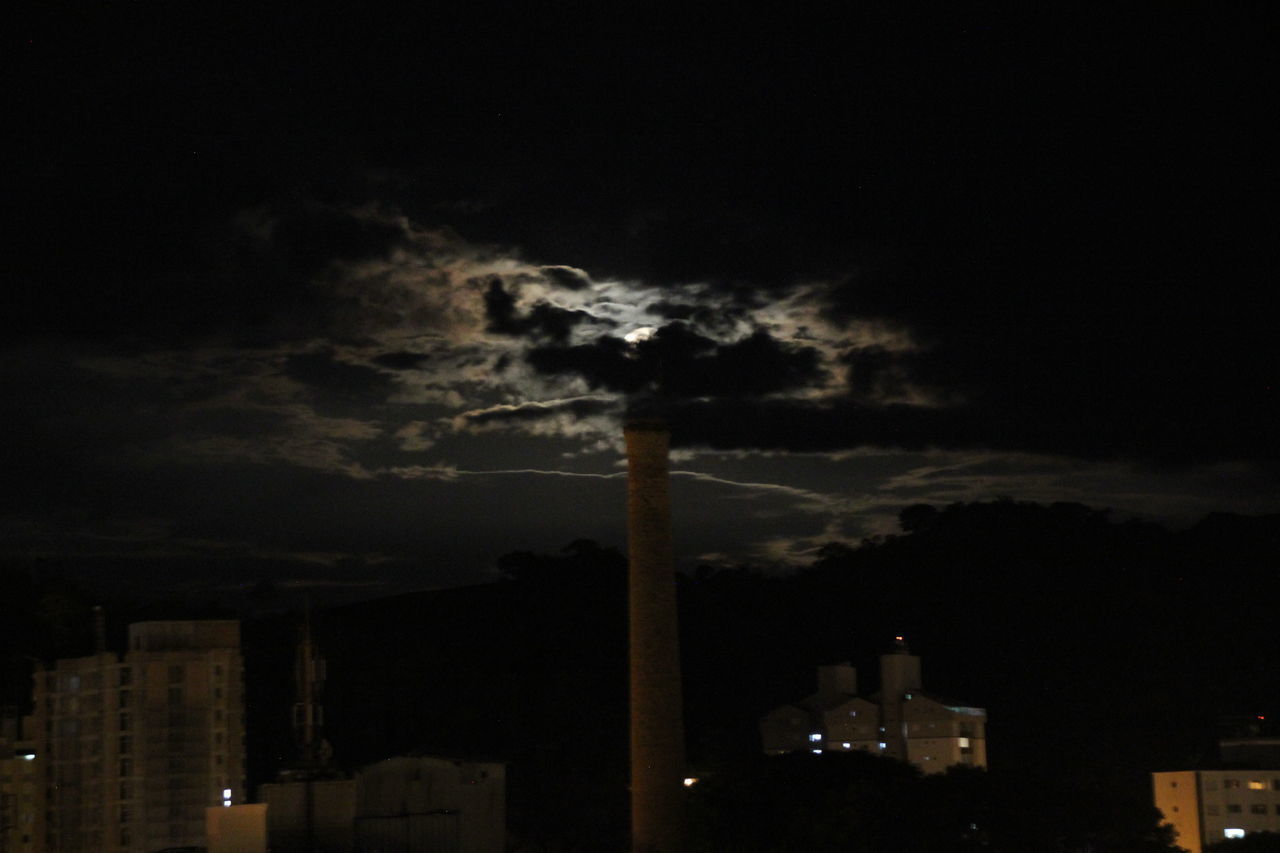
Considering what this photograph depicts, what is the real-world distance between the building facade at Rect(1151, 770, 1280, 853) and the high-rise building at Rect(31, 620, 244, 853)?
29.0 meters

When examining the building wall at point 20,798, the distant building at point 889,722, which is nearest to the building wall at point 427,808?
the distant building at point 889,722

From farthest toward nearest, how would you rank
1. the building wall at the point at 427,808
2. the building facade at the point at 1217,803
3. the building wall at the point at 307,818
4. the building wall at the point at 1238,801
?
the building facade at the point at 1217,803
the building wall at the point at 1238,801
the building wall at the point at 427,808
the building wall at the point at 307,818

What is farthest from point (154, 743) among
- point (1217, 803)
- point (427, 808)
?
point (1217, 803)

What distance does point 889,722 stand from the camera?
5378 centimetres

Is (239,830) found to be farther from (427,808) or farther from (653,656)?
(653,656)

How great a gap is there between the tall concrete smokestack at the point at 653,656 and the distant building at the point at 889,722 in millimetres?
8145

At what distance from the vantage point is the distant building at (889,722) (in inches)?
2036

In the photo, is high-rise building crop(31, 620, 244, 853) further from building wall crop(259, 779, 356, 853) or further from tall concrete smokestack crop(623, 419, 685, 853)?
tall concrete smokestack crop(623, 419, 685, 853)

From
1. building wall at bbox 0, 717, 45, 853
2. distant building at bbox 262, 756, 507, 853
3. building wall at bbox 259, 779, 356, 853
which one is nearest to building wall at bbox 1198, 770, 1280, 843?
distant building at bbox 262, 756, 507, 853

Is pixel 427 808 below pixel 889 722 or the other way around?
below

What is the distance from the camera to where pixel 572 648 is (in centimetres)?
7731

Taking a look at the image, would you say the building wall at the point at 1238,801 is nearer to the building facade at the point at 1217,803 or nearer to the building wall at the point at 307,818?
the building facade at the point at 1217,803

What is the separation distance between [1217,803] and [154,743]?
33026 mm

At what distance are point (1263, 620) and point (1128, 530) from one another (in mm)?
20261
